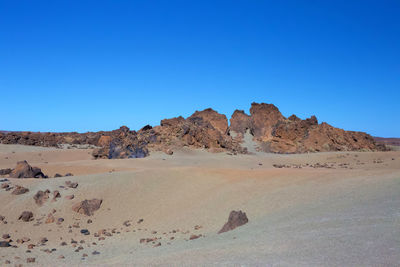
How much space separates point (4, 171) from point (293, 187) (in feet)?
37.3

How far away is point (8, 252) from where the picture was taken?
6.36 m

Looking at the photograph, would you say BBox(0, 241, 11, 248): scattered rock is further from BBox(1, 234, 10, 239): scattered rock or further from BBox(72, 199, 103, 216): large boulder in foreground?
BBox(72, 199, 103, 216): large boulder in foreground

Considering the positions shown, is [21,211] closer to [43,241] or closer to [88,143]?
[43,241]

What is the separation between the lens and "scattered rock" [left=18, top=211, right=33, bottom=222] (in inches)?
328

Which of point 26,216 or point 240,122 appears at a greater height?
point 240,122

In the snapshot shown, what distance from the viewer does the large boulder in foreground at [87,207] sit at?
9.00 m

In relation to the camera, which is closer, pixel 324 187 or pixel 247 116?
pixel 324 187

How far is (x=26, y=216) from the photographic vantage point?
8344 millimetres

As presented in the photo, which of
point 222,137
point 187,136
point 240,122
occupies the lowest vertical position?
point 187,136

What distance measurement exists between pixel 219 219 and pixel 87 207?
359cm

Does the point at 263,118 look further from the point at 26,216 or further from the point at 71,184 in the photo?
the point at 26,216

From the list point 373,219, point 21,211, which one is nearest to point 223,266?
point 373,219

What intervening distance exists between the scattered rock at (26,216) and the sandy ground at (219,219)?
15 centimetres

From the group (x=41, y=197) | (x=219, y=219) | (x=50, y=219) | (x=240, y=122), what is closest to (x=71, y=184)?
(x=41, y=197)
